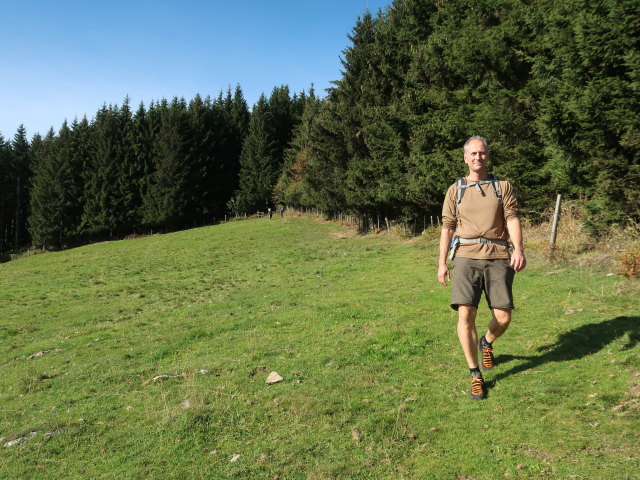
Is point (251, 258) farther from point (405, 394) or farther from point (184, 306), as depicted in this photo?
point (405, 394)

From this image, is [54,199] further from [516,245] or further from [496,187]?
[516,245]

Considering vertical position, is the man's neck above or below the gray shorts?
above

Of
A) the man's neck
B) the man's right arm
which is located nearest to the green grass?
the man's right arm

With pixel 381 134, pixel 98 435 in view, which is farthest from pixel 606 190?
pixel 381 134

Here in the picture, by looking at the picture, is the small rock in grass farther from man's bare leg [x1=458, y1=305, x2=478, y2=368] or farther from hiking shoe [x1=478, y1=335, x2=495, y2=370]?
hiking shoe [x1=478, y1=335, x2=495, y2=370]

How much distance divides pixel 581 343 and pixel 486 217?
2.78m

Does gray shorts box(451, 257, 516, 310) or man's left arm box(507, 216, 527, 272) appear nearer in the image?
man's left arm box(507, 216, 527, 272)

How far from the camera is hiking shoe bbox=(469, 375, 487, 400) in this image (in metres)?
4.57

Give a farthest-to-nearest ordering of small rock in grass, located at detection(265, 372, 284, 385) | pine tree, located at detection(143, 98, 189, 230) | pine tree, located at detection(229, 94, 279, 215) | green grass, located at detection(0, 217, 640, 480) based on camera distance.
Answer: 1. pine tree, located at detection(229, 94, 279, 215)
2. pine tree, located at detection(143, 98, 189, 230)
3. small rock in grass, located at detection(265, 372, 284, 385)
4. green grass, located at detection(0, 217, 640, 480)

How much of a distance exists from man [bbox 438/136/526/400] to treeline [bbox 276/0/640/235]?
847 cm

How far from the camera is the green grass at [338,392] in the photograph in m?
3.72

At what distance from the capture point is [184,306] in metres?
13.7

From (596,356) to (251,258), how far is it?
875 inches

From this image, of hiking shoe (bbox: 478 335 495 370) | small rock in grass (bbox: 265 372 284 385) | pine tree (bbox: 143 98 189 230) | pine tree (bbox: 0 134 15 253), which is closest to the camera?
hiking shoe (bbox: 478 335 495 370)
